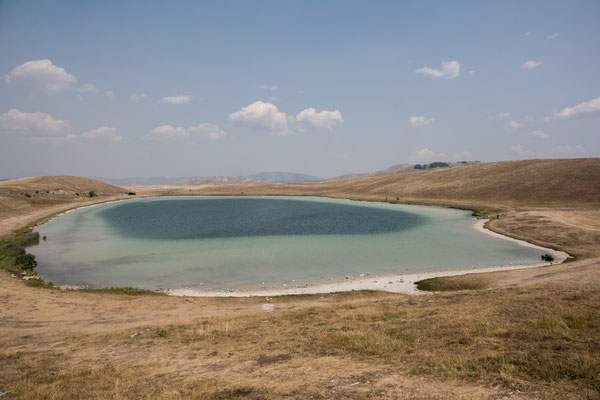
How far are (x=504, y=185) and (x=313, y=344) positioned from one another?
119m

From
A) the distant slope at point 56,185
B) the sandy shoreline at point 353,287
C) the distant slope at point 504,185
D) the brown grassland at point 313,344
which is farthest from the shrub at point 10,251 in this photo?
the distant slope at point 504,185

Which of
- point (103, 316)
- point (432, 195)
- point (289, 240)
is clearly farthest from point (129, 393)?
point (432, 195)

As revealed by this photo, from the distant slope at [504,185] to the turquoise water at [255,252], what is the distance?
38.7m

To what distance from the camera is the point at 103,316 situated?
78.1 ft

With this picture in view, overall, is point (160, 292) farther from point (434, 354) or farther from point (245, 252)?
point (434, 354)

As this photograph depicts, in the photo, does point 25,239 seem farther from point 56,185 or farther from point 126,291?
point 56,185

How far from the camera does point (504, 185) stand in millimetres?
111000

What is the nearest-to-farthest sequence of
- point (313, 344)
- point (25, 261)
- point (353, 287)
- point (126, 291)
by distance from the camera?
1. point (313, 344)
2. point (126, 291)
3. point (353, 287)
4. point (25, 261)

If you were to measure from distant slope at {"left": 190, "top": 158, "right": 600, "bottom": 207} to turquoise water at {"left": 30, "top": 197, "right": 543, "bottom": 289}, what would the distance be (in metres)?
38.7

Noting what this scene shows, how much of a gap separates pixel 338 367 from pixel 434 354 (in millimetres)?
3864

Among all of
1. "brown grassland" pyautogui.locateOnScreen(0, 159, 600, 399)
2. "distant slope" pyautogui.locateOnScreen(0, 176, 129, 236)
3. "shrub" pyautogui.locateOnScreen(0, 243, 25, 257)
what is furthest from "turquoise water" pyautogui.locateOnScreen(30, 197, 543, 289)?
"distant slope" pyautogui.locateOnScreen(0, 176, 129, 236)

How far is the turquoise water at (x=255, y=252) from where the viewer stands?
36.3 m

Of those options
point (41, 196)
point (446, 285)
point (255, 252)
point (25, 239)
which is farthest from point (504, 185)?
point (41, 196)

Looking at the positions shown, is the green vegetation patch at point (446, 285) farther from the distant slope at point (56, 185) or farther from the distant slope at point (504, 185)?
the distant slope at point (56, 185)
